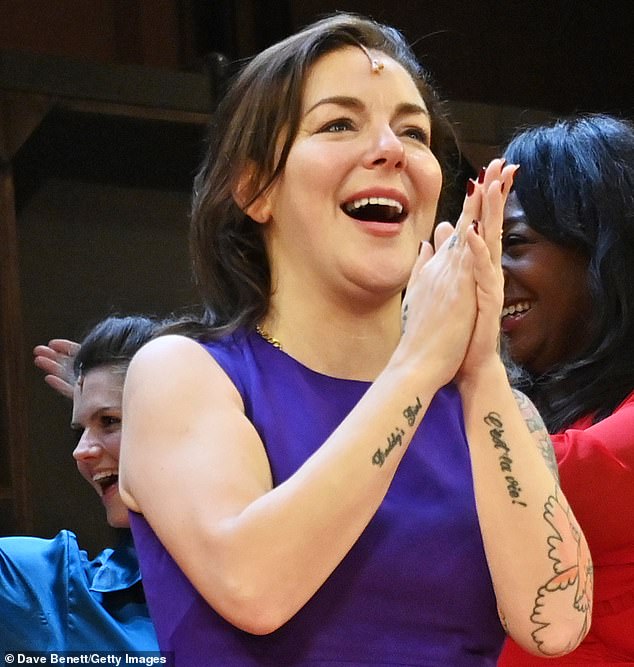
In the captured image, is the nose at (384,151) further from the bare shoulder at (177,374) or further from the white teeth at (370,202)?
the bare shoulder at (177,374)

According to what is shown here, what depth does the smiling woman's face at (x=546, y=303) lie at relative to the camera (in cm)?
224

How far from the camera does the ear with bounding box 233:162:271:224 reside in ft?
5.36

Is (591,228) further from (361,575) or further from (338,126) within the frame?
(361,575)

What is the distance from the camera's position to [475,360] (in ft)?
4.96

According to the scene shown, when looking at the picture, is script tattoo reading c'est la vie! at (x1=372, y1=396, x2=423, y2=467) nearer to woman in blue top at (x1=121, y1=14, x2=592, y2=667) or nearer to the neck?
woman in blue top at (x1=121, y1=14, x2=592, y2=667)

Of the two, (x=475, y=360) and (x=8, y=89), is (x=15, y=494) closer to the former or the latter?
(x=8, y=89)

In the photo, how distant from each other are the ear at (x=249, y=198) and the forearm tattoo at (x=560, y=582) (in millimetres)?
473

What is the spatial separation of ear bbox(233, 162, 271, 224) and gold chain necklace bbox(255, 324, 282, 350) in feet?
0.43

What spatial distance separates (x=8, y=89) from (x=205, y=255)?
55.9 inches

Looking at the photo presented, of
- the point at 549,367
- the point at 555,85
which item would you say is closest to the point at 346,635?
the point at 549,367

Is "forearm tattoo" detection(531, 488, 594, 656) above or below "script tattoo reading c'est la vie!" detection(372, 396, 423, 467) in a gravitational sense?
below

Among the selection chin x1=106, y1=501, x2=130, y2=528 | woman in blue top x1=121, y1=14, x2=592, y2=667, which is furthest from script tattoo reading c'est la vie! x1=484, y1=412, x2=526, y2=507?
chin x1=106, y1=501, x2=130, y2=528

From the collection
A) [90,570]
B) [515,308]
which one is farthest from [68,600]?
[515,308]

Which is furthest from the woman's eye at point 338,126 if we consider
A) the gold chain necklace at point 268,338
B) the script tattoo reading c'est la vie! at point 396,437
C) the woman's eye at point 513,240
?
the woman's eye at point 513,240
